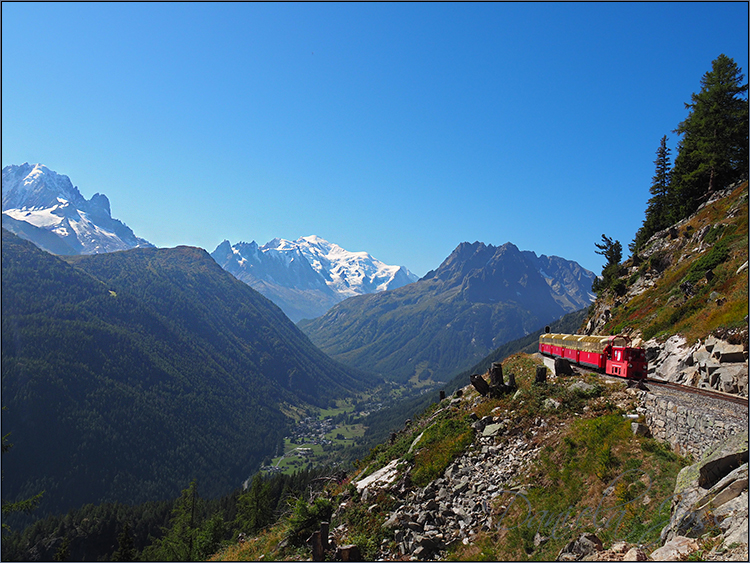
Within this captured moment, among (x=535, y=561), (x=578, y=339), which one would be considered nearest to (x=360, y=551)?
(x=535, y=561)

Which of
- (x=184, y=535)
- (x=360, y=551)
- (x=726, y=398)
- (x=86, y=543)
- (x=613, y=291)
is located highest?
(x=613, y=291)

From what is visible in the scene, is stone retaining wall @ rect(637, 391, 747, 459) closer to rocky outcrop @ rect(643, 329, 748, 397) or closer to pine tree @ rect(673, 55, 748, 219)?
rocky outcrop @ rect(643, 329, 748, 397)

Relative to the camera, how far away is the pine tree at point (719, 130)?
50.7 metres

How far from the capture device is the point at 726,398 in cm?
2041

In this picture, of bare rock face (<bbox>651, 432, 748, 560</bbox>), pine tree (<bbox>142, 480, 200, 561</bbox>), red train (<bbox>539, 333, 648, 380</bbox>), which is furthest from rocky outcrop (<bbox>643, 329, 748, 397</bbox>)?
pine tree (<bbox>142, 480, 200, 561</bbox>)

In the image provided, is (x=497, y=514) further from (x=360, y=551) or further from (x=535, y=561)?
(x=360, y=551)

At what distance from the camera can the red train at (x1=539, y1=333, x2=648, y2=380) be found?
89.4 feet

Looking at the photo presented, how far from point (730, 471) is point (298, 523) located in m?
19.9

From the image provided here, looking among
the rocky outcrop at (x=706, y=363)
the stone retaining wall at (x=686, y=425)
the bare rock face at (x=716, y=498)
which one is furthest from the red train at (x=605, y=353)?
the bare rock face at (x=716, y=498)

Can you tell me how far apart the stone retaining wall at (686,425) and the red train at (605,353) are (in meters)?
8.68

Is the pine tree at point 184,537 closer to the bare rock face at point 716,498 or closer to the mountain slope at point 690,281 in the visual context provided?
the bare rock face at point 716,498

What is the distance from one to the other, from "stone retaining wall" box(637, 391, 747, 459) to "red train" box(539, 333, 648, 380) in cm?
868

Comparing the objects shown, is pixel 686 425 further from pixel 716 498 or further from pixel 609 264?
pixel 609 264

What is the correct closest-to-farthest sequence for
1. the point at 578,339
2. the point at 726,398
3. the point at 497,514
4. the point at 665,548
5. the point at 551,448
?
the point at 665,548
the point at 497,514
the point at 551,448
the point at 726,398
the point at 578,339
